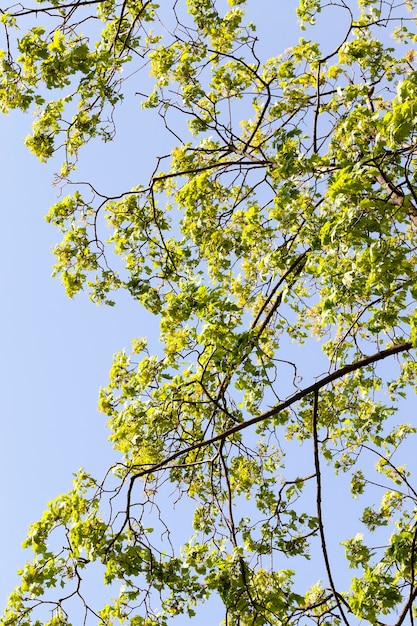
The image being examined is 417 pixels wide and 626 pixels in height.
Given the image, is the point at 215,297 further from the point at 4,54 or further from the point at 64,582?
the point at 4,54

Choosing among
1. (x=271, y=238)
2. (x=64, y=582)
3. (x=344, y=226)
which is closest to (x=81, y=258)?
(x=271, y=238)

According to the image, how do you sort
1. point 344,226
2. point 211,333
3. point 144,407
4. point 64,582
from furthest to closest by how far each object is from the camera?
point 144,407, point 64,582, point 211,333, point 344,226

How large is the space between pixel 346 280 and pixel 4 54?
15.1ft

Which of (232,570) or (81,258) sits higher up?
(81,258)

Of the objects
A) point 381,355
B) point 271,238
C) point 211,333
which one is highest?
point 271,238

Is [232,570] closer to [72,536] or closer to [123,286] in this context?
[72,536]

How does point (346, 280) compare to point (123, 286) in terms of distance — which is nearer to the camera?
point (346, 280)

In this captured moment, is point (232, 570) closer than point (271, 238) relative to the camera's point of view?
Yes

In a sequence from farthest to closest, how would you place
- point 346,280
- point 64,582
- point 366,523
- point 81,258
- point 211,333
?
point 81,258 < point 366,523 < point 64,582 < point 211,333 < point 346,280

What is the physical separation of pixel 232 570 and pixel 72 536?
1486mm

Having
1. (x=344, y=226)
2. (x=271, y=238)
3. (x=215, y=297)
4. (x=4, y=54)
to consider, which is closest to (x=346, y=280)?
(x=344, y=226)

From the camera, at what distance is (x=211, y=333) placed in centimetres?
565

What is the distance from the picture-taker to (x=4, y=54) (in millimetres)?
7164

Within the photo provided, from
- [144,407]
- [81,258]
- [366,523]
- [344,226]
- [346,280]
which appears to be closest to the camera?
[344,226]
